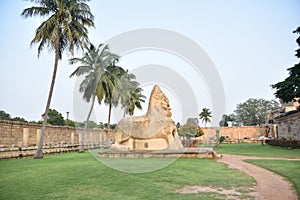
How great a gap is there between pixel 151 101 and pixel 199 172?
7.58 metres

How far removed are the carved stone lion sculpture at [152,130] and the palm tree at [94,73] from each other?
32.2 ft

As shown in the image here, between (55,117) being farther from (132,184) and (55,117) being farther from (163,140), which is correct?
(132,184)

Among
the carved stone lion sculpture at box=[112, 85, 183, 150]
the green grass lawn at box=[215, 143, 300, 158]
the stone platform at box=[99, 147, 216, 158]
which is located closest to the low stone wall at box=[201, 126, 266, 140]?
the green grass lawn at box=[215, 143, 300, 158]

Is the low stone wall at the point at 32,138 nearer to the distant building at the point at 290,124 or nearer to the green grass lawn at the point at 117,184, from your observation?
the green grass lawn at the point at 117,184

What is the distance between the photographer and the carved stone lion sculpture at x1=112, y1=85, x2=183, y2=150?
1482 cm

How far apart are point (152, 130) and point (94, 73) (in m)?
12.3

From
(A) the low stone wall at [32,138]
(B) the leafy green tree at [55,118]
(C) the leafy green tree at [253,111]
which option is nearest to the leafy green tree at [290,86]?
(A) the low stone wall at [32,138]

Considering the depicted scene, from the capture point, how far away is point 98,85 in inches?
Answer: 978

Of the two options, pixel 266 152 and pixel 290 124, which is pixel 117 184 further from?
pixel 290 124

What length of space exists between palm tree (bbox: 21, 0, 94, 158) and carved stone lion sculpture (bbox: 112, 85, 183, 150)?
5.08m

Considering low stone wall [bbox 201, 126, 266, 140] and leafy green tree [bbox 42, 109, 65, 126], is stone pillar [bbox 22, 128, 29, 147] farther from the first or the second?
low stone wall [bbox 201, 126, 266, 140]

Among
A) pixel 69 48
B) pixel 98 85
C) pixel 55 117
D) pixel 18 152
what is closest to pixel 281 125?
pixel 98 85

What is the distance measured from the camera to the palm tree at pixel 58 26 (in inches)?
640

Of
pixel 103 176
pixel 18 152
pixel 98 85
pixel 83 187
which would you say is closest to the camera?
pixel 83 187
